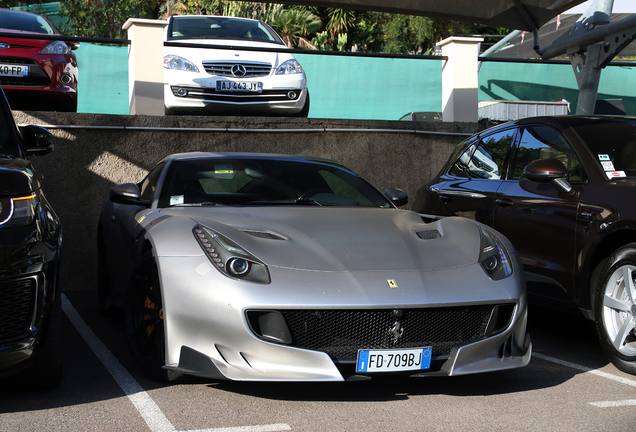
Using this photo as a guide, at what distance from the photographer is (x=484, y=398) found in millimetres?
3623

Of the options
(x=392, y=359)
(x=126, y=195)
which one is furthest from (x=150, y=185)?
(x=392, y=359)

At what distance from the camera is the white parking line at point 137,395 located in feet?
10.2

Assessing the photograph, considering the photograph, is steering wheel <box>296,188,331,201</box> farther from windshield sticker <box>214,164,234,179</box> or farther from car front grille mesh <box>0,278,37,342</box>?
car front grille mesh <box>0,278,37,342</box>

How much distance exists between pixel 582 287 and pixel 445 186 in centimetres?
185

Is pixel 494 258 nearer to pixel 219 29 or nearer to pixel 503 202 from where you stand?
pixel 503 202

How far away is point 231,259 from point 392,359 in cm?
93

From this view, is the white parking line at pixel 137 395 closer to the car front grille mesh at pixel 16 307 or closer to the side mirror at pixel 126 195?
the car front grille mesh at pixel 16 307

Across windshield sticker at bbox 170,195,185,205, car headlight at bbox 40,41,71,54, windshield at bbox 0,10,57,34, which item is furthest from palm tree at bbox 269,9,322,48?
windshield sticker at bbox 170,195,185,205

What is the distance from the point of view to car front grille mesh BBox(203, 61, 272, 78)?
8.38m

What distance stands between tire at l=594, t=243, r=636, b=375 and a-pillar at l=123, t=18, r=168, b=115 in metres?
5.51

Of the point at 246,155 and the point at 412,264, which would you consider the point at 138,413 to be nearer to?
the point at 412,264

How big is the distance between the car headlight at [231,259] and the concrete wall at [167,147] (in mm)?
4204

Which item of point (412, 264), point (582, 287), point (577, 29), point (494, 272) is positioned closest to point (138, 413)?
point (412, 264)

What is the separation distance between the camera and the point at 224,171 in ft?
16.1
